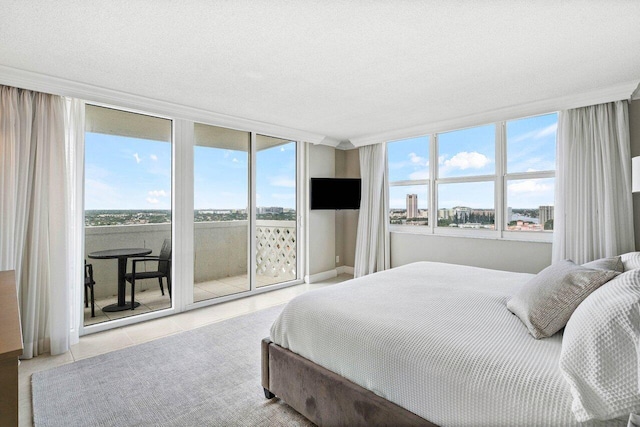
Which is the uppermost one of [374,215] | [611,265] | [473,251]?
[374,215]

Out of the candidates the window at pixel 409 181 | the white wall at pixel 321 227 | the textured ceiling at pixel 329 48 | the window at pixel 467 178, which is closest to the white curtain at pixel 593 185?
the textured ceiling at pixel 329 48

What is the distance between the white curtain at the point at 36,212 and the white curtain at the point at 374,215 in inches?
149

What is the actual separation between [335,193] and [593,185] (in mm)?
3216

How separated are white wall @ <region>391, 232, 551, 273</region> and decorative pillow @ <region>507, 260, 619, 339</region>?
2.25 metres

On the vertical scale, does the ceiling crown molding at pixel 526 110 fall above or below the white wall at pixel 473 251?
above

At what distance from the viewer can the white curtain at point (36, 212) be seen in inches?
100

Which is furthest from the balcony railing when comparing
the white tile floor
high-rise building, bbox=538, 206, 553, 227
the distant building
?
Result: high-rise building, bbox=538, 206, 553, 227

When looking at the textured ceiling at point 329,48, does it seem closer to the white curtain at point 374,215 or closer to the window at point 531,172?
the window at point 531,172

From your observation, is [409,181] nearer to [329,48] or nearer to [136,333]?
[329,48]

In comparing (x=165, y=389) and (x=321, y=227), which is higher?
(x=321, y=227)

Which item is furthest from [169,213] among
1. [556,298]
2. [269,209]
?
[556,298]

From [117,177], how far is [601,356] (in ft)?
12.8

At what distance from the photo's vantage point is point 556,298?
1.50m

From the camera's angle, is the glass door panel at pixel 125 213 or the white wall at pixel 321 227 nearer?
the glass door panel at pixel 125 213
